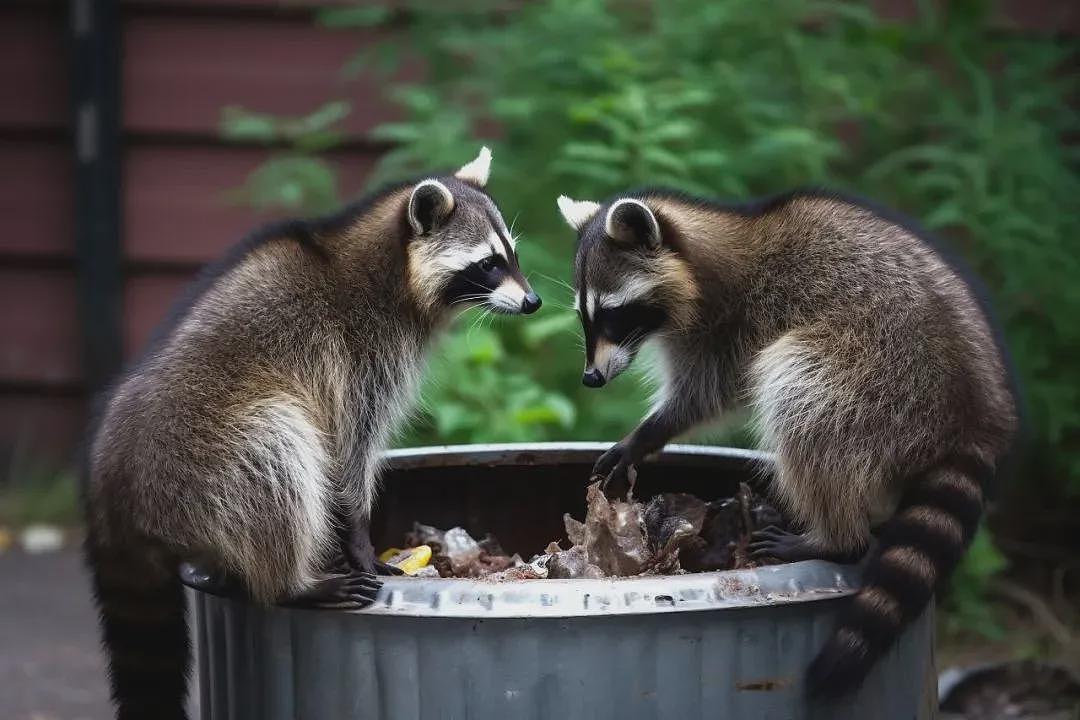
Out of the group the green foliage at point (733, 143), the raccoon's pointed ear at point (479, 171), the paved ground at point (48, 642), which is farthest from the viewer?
the paved ground at point (48, 642)

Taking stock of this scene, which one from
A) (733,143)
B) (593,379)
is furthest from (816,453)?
(733,143)

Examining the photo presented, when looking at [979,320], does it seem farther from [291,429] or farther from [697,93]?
[697,93]

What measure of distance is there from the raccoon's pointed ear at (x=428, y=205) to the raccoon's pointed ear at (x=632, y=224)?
0.33 metres

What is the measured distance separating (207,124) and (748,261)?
3488 mm

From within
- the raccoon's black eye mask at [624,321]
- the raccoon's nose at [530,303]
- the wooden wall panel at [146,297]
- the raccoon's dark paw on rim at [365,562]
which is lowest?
the raccoon's dark paw on rim at [365,562]

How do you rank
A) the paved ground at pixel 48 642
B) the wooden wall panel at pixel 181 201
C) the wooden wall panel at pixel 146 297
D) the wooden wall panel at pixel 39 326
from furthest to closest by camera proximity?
the wooden wall panel at pixel 39 326 → the wooden wall panel at pixel 146 297 → the wooden wall panel at pixel 181 201 → the paved ground at pixel 48 642

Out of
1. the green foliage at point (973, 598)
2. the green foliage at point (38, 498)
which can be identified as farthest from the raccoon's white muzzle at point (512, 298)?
the green foliage at point (38, 498)

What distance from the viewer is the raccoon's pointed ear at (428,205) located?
2.91 meters

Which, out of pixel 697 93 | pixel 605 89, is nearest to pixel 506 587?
pixel 697 93

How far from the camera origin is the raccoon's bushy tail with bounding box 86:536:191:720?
7.63 feet

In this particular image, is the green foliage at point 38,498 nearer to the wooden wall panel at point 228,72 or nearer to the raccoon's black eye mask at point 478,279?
the wooden wall panel at point 228,72

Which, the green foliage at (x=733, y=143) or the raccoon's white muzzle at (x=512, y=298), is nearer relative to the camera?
the raccoon's white muzzle at (x=512, y=298)

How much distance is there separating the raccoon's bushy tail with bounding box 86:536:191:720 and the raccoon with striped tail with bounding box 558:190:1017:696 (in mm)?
851

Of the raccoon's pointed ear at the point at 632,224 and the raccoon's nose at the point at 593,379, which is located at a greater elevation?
the raccoon's pointed ear at the point at 632,224
